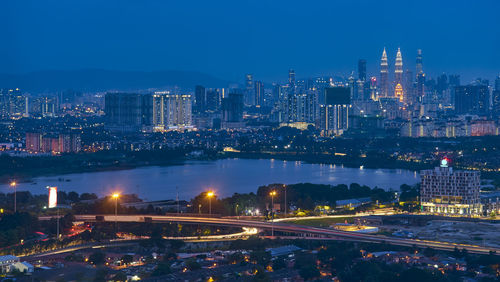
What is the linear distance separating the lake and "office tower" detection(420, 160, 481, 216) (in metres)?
3.65

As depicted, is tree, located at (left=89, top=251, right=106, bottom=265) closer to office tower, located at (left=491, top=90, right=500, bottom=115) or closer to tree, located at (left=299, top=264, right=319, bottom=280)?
tree, located at (left=299, top=264, right=319, bottom=280)

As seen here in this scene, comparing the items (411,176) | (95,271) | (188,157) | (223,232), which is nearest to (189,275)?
(95,271)

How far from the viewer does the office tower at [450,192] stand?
13625 millimetres

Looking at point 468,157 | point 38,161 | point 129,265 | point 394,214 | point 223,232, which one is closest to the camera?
point 129,265

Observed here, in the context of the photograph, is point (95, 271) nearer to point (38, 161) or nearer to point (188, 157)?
point (38, 161)

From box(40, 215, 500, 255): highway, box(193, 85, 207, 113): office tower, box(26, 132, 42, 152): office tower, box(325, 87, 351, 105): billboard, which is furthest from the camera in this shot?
box(193, 85, 207, 113): office tower

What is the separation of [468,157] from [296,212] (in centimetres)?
1314

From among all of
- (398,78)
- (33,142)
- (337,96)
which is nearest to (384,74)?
(398,78)

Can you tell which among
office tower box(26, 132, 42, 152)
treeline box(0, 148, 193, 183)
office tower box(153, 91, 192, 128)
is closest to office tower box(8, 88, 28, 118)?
office tower box(153, 91, 192, 128)

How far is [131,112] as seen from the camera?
4000 centimetres

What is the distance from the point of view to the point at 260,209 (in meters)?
13.7

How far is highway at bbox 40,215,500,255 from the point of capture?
1026 cm

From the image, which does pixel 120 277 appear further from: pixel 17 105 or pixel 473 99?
pixel 473 99

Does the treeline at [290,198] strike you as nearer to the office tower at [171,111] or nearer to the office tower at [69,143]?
the office tower at [69,143]
